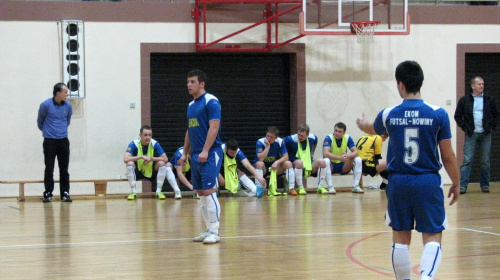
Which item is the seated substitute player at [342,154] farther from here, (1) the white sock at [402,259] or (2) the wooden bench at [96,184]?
(1) the white sock at [402,259]

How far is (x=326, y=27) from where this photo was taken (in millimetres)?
14891

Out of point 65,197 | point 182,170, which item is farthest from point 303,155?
point 65,197

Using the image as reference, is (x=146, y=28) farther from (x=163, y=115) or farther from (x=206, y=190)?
(x=206, y=190)

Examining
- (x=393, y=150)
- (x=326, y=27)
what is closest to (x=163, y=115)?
(x=326, y=27)

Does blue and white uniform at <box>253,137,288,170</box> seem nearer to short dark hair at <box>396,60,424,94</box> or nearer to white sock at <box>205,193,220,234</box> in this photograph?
white sock at <box>205,193,220,234</box>

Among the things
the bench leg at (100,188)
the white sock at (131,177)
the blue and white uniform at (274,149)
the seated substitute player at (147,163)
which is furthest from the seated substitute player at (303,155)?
the bench leg at (100,188)

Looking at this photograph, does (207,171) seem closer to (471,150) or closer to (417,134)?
(417,134)

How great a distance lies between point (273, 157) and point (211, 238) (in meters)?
6.79

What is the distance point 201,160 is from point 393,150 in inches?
121

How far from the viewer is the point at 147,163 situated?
551 inches

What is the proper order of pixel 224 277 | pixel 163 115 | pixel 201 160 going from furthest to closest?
pixel 163 115 → pixel 201 160 → pixel 224 277

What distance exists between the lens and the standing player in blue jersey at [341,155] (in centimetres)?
1462

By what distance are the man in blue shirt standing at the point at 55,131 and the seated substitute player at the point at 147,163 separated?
4.03 feet

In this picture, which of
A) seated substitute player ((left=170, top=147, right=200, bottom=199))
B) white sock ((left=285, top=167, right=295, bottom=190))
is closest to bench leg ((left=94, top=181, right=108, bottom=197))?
seated substitute player ((left=170, top=147, right=200, bottom=199))
